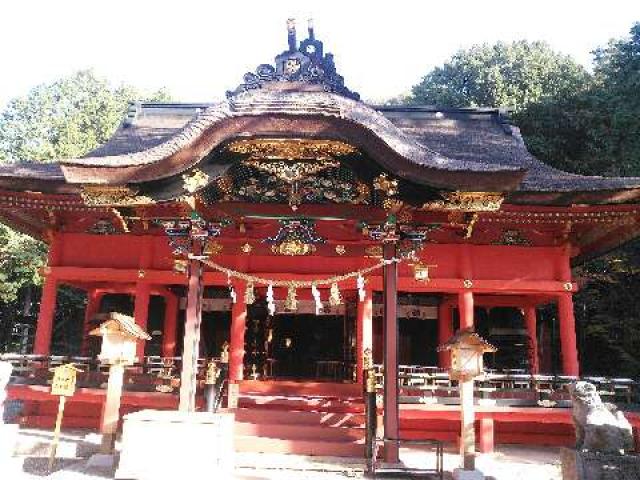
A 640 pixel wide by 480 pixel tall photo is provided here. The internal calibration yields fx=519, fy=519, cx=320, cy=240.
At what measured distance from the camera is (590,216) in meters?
10.2

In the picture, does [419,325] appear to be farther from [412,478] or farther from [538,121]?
[538,121]

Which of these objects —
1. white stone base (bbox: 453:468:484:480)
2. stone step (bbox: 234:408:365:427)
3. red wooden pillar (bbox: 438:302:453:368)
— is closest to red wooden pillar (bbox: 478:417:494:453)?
stone step (bbox: 234:408:365:427)

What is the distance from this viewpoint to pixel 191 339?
8.50m


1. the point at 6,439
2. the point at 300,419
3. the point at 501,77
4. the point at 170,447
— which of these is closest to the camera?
the point at 170,447

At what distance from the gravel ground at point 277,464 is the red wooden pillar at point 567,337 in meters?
1.96

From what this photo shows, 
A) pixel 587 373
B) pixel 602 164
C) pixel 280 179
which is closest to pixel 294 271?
pixel 280 179

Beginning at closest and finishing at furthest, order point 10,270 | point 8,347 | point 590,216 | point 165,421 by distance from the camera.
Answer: point 165,421, point 590,216, point 10,270, point 8,347

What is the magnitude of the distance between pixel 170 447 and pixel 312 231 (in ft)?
13.8

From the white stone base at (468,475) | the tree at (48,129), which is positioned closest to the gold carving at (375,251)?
the white stone base at (468,475)

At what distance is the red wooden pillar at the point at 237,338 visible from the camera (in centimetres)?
1162

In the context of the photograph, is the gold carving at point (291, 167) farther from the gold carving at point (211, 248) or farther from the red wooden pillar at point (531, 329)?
the red wooden pillar at point (531, 329)

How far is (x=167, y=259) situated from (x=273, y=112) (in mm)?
6205

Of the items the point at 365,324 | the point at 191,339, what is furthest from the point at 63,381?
the point at 365,324

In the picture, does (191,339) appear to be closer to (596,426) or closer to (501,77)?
(596,426)
